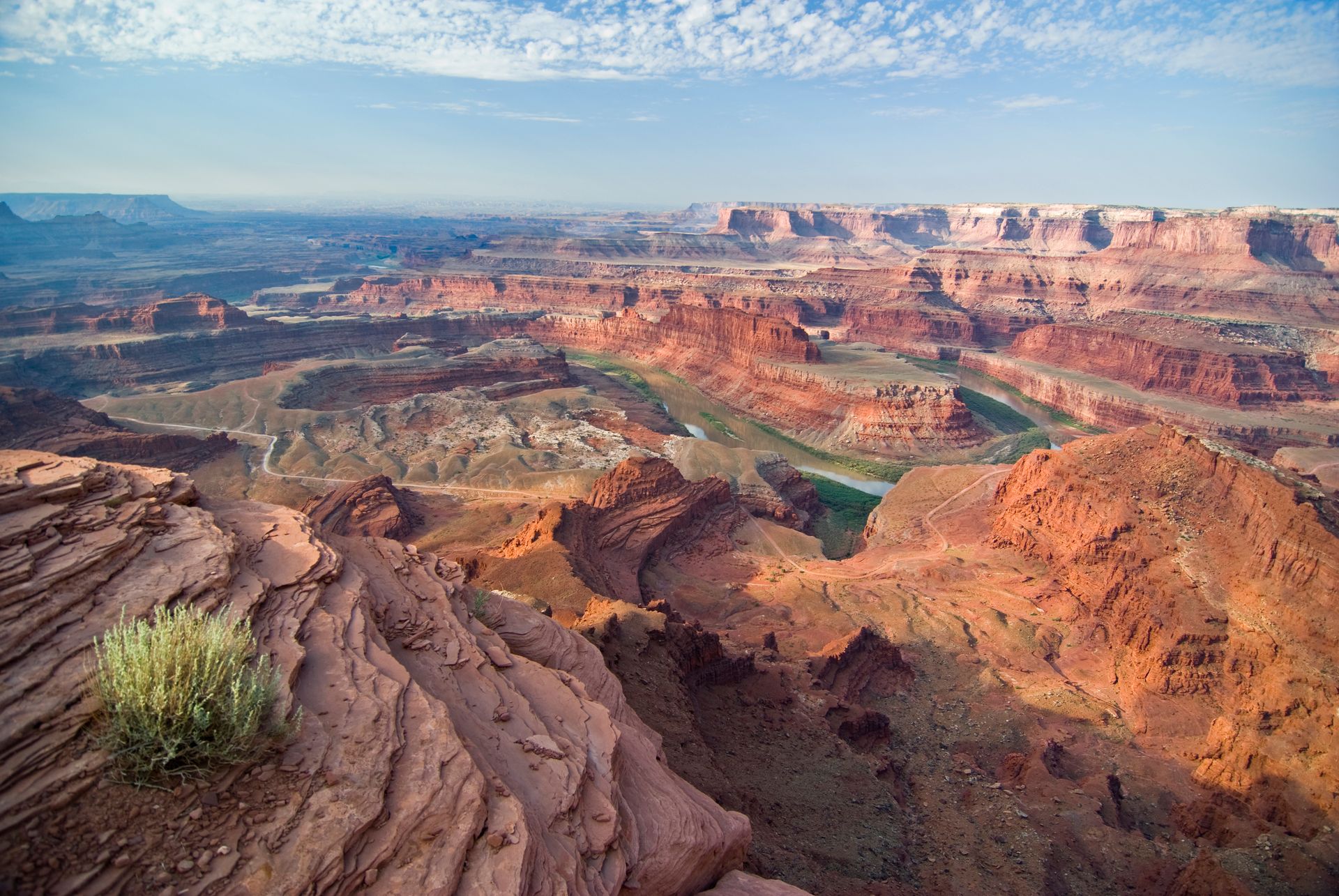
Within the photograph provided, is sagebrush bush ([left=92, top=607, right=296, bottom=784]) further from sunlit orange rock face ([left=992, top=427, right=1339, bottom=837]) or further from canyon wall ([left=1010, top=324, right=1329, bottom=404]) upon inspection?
canyon wall ([left=1010, top=324, right=1329, bottom=404])

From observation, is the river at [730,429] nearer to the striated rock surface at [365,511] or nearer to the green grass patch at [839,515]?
the green grass patch at [839,515]

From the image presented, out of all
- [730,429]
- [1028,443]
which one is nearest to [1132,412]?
[1028,443]

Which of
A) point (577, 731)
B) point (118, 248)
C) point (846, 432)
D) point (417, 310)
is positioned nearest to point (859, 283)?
point (846, 432)

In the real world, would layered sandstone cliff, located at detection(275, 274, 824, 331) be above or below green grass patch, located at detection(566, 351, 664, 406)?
above

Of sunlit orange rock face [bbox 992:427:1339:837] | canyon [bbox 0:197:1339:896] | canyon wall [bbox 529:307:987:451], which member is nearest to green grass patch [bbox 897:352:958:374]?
canyon [bbox 0:197:1339:896]

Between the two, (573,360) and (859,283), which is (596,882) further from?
(859,283)

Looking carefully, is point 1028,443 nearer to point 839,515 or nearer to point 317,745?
point 839,515
